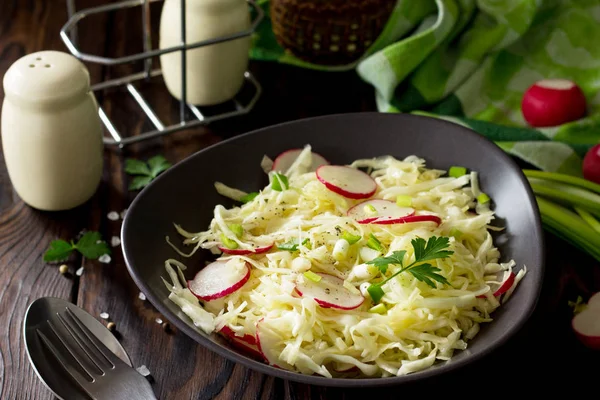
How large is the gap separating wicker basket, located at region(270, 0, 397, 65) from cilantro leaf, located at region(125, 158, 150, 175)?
0.72 metres

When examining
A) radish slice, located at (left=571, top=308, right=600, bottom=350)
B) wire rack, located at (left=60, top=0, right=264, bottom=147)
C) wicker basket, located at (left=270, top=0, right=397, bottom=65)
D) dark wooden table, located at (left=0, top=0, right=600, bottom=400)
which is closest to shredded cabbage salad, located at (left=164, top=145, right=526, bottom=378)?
dark wooden table, located at (left=0, top=0, right=600, bottom=400)

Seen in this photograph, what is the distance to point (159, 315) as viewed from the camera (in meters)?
1.90

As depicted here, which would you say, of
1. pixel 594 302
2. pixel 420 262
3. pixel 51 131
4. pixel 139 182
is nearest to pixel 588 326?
pixel 594 302

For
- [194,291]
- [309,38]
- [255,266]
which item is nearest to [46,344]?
[194,291]

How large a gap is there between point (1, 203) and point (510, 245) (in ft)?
4.30

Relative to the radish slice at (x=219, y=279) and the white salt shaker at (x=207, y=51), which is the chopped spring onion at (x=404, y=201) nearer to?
the radish slice at (x=219, y=279)

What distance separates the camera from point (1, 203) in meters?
2.18

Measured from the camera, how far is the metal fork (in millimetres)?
1626

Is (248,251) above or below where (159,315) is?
above

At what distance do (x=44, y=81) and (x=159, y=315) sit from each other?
0.62m

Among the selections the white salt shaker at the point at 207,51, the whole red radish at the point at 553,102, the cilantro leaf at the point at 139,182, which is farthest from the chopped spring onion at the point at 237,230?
the whole red radish at the point at 553,102

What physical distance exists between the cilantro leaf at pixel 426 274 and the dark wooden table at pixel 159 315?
21 cm

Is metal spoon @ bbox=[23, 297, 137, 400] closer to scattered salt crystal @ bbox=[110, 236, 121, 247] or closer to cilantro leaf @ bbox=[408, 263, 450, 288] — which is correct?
scattered salt crystal @ bbox=[110, 236, 121, 247]

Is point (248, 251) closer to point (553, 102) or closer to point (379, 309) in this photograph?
point (379, 309)
